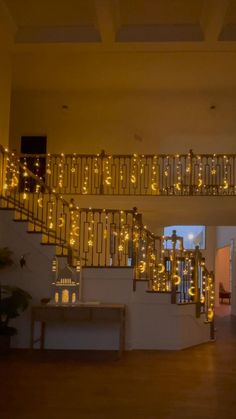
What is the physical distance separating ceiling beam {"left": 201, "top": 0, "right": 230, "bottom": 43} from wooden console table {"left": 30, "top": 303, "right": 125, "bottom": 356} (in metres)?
5.86

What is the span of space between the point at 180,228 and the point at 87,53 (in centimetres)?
1146

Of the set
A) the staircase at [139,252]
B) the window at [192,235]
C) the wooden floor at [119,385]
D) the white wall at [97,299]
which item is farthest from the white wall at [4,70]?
the window at [192,235]

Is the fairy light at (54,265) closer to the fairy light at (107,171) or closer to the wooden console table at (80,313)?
the wooden console table at (80,313)

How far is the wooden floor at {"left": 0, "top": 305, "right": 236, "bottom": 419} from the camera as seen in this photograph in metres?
4.78

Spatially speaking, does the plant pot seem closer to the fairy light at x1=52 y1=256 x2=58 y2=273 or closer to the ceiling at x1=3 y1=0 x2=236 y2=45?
the fairy light at x1=52 y1=256 x2=58 y2=273

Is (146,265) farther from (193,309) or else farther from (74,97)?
(74,97)

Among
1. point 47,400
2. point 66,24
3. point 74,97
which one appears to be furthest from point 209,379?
point 74,97

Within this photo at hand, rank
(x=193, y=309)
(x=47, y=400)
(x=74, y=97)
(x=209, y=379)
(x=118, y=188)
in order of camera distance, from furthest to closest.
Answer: (x=74, y=97) < (x=118, y=188) < (x=193, y=309) < (x=209, y=379) < (x=47, y=400)

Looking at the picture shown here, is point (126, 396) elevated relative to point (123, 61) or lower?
lower

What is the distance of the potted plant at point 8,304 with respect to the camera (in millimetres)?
7539

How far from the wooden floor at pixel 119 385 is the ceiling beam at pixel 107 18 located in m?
6.31

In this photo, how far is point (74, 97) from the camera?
14.5 m

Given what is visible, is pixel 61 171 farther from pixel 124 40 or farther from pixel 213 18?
pixel 213 18

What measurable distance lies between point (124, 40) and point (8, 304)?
6386mm
